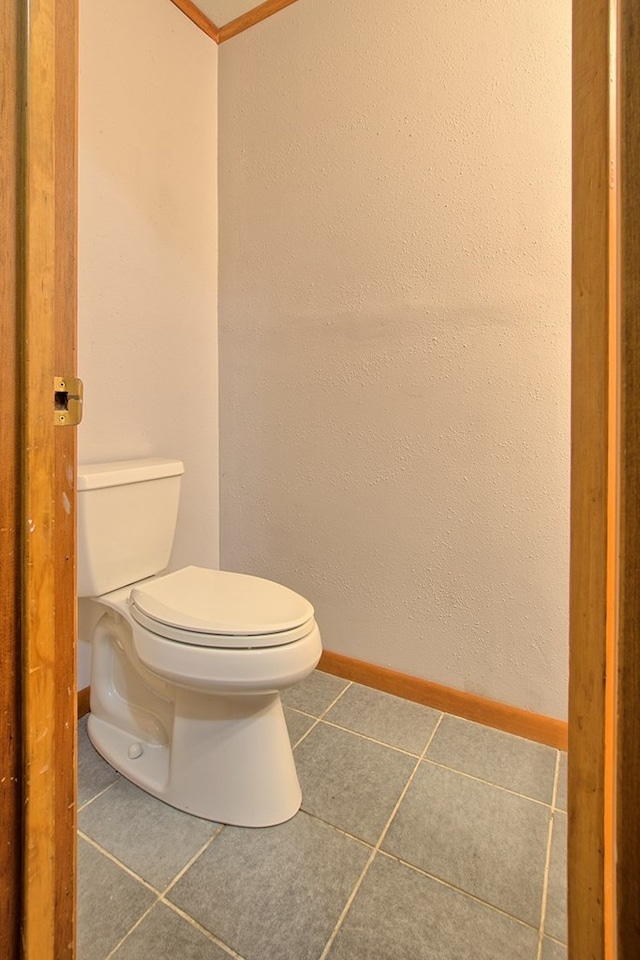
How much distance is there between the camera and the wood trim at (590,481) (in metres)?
0.38

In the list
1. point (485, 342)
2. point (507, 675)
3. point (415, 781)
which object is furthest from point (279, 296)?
point (415, 781)

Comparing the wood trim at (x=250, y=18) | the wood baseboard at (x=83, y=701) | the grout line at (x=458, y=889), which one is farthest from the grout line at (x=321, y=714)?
the wood trim at (x=250, y=18)

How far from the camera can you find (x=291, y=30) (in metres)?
1.52

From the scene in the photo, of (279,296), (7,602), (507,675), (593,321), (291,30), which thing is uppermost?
(291,30)

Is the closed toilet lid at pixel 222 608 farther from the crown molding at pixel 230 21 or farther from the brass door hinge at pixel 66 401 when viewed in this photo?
the crown molding at pixel 230 21

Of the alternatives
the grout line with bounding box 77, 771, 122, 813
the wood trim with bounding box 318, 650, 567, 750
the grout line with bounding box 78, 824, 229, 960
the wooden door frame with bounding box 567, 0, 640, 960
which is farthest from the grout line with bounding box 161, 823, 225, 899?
the wooden door frame with bounding box 567, 0, 640, 960

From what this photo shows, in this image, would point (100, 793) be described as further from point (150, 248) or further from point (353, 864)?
point (150, 248)

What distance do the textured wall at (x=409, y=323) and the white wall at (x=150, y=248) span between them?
0.11 m

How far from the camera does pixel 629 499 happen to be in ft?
1.13

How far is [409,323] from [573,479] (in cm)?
109

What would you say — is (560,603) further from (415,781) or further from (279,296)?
(279,296)

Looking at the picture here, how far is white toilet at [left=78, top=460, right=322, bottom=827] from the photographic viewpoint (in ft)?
3.07

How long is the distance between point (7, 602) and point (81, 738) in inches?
44.5

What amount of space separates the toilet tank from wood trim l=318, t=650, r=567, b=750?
725 millimetres
